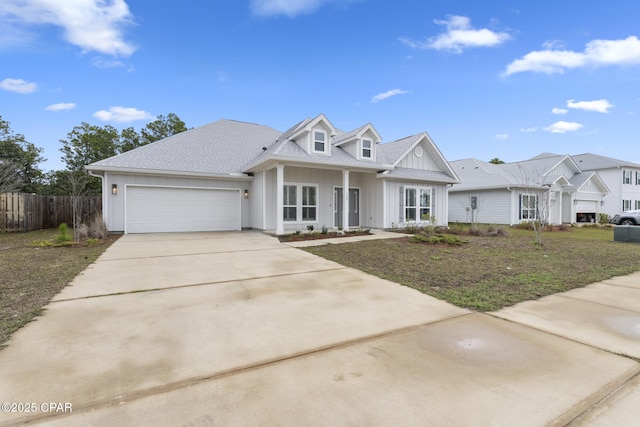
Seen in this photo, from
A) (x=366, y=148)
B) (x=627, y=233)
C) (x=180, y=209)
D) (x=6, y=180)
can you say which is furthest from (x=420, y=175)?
(x=6, y=180)

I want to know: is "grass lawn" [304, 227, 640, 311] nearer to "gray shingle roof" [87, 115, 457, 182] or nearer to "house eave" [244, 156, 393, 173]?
"house eave" [244, 156, 393, 173]

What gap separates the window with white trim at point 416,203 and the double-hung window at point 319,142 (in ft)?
16.3

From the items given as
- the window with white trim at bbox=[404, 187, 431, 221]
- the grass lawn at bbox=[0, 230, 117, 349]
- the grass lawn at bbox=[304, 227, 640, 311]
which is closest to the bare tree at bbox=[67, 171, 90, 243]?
the grass lawn at bbox=[0, 230, 117, 349]

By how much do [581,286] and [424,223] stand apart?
34.1 feet

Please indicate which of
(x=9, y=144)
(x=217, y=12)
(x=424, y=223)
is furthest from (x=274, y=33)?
(x=9, y=144)

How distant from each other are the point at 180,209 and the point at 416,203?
38.0 ft

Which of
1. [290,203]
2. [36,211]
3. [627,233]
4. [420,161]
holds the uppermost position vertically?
[420,161]

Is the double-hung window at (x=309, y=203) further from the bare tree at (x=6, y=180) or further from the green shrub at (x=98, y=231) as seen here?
the bare tree at (x=6, y=180)

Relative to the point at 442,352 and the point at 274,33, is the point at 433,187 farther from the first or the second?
the point at 442,352

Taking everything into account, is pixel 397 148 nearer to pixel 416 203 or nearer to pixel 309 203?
pixel 416 203

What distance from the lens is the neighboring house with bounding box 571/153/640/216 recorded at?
26.6 meters

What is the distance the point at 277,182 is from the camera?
1178 cm

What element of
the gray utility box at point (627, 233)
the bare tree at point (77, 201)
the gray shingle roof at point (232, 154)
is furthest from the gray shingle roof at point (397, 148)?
the bare tree at point (77, 201)

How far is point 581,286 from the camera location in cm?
523
